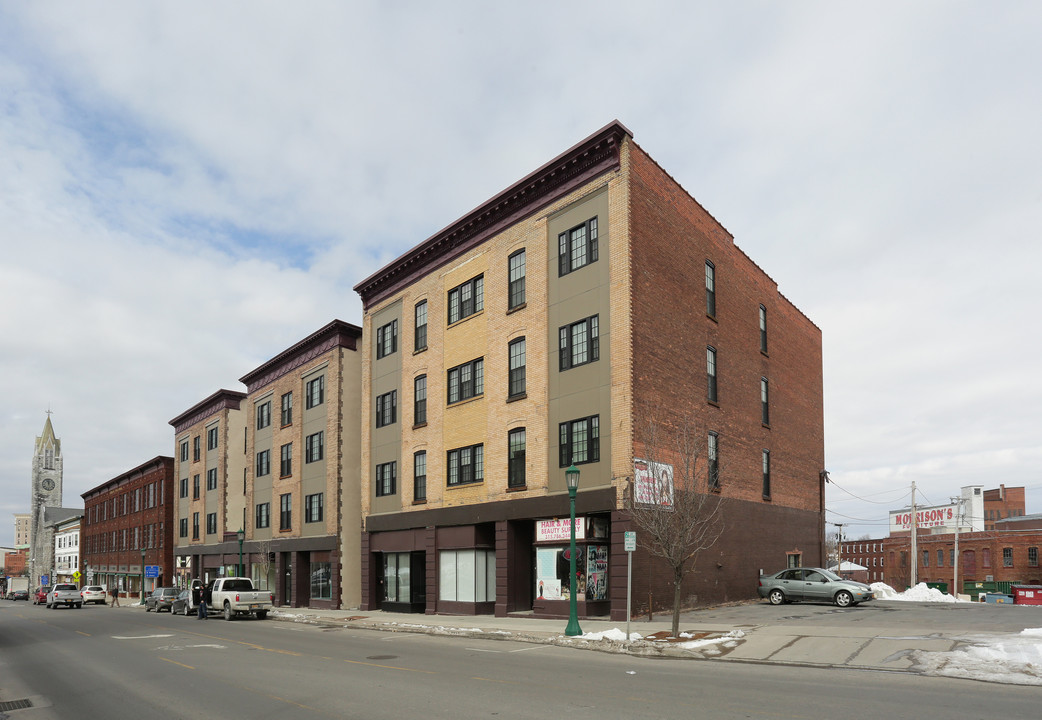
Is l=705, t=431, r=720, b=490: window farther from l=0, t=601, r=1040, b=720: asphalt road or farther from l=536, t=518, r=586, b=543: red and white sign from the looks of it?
l=0, t=601, r=1040, b=720: asphalt road

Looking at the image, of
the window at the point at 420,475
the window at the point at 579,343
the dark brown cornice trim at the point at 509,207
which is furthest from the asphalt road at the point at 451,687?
the dark brown cornice trim at the point at 509,207

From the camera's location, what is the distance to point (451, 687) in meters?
14.0

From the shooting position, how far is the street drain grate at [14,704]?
1391cm

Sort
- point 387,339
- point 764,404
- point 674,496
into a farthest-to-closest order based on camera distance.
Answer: point 387,339
point 764,404
point 674,496

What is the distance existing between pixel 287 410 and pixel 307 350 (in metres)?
4.81

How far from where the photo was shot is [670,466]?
27438 millimetres

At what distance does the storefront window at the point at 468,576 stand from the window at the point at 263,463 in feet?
74.0

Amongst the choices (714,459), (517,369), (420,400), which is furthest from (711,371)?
(420,400)

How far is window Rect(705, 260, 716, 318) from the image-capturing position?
32.7m

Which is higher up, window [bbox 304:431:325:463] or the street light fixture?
window [bbox 304:431:325:463]

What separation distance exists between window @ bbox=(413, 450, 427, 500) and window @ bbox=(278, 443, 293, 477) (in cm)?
1516

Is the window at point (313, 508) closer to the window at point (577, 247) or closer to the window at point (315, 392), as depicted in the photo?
the window at point (315, 392)

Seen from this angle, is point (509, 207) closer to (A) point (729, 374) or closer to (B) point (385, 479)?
(A) point (729, 374)

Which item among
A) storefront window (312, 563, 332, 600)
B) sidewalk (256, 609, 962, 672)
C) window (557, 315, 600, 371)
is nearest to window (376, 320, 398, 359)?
storefront window (312, 563, 332, 600)
